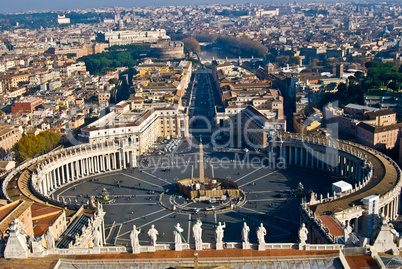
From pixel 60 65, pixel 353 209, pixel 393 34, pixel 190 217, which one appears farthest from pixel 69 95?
pixel 393 34

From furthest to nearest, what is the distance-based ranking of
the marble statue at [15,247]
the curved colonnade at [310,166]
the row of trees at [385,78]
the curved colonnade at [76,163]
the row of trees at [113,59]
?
the row of trees at [113,59], the row of trees at [385,78], the curved colonnade at [76,163], the curved colonnade at [310,166], the marble statue at [15,247]

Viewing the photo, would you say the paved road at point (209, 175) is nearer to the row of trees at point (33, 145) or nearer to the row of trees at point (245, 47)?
the row of trees at point (33, 145)

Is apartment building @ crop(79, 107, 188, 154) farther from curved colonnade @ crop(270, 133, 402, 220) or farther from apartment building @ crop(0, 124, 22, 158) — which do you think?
curved colonnade @ crop(270, 133, 402, 220)

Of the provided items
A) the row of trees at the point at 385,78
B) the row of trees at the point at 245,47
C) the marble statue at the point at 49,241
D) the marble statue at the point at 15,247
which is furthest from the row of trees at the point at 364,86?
the row of trees at the point at 245,47

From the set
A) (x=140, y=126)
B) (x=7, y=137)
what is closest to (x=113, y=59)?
(x=7, y=137)

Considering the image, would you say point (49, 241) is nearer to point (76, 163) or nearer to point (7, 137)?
point (76, 163)

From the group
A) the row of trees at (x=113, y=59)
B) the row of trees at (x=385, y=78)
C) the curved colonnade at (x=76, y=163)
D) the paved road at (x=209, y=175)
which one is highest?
the row of trees at (x=385, y=78)
